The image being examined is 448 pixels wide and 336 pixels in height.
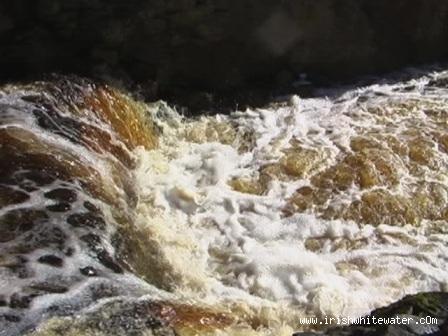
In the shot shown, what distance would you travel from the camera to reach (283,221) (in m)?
5.46

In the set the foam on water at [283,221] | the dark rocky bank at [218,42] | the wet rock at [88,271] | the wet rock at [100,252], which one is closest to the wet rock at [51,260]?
the wet rock at [88,271]

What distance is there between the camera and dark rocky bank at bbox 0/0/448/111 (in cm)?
652

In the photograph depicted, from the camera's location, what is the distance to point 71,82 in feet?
20.4

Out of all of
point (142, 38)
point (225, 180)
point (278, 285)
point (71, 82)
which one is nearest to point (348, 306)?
point (278, 285)

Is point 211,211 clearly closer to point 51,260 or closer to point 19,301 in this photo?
point 51,260

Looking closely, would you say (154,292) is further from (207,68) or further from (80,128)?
(207,68)

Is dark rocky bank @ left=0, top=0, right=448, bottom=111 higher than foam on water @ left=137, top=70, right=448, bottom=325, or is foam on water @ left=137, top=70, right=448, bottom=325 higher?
dark rocky bank @ left=0, top=0, right=448, bottom=111

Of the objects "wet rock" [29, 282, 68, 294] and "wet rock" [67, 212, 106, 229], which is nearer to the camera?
"wet rock" [29, 282, 68, 294]

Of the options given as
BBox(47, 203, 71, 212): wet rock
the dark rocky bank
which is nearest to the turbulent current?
BBox(47, 203, 71, 212): wet rock

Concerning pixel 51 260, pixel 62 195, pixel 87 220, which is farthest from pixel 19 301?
pixel 62 195

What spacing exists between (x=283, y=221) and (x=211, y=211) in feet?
1.73

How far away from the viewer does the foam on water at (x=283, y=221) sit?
466 centimetres

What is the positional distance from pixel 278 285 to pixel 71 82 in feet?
8.57

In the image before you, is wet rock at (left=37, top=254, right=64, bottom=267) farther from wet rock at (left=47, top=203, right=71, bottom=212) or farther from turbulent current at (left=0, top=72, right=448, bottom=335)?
wet rock at (left=47, top=203, right=71, bottom=212)
